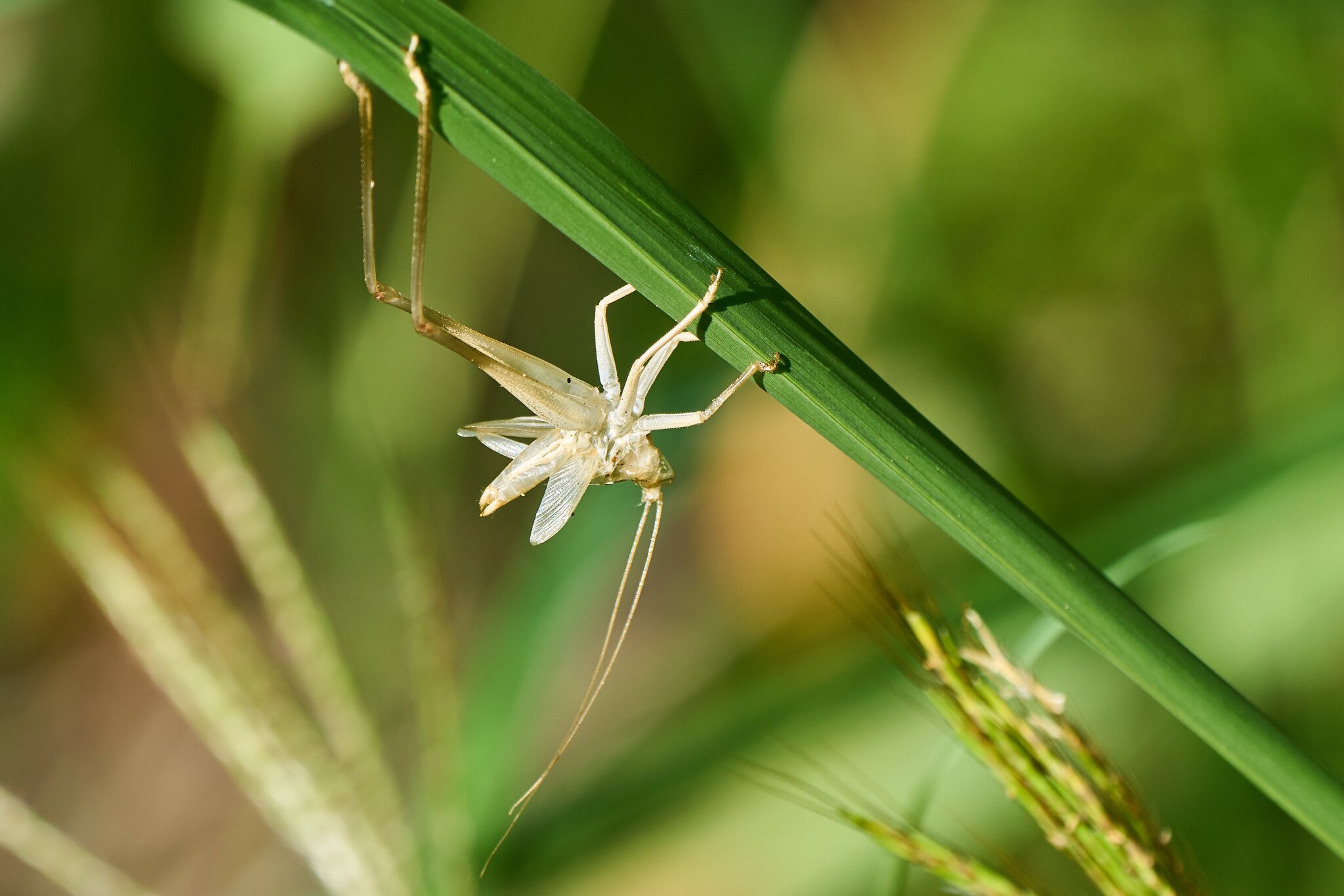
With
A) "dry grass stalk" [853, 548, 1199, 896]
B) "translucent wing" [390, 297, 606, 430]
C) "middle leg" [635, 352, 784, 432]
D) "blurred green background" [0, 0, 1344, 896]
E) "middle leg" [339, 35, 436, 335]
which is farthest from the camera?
"blurred green background" [0, 0, 1344, 896]

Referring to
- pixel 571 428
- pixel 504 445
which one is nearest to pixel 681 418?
pixel 571 428

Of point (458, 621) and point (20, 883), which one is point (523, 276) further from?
point (20, 883)

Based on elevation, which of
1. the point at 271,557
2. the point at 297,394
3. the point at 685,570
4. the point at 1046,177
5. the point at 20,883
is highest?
the point at 297,394

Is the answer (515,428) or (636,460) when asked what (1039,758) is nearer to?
(636,460)

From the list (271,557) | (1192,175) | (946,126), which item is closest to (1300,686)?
(1192,175)

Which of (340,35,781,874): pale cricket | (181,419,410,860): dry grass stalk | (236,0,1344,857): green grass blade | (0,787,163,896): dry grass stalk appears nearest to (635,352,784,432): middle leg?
(340,35,781,874): pale cricket

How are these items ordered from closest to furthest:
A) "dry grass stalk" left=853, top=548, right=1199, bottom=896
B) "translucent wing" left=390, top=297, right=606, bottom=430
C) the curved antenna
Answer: "dry grass stalk" left=853, top=548, right=1199, bottom=896
the curved antenna
"translucent wing" left=390, top=297, right=606, bottom=430

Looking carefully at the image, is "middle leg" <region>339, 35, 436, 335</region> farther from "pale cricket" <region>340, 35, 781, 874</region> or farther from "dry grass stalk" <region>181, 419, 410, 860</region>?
"dry grass stalk" <region>181, 419, 410, 860</region>
